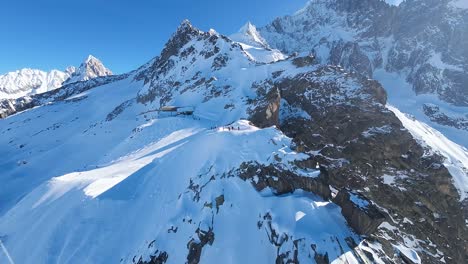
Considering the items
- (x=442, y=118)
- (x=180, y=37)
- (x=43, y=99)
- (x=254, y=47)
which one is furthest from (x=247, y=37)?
(x=43, y=99)

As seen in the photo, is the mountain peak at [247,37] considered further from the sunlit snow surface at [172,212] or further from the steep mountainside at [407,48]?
the sunlit snow surface at [172,212]

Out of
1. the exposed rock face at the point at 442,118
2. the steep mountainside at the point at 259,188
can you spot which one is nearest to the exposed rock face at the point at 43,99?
the steep mountainside at the point at 259,188

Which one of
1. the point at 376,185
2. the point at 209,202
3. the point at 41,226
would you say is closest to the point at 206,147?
the point at 209,202

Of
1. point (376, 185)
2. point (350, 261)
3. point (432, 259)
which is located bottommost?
point (432, 259)

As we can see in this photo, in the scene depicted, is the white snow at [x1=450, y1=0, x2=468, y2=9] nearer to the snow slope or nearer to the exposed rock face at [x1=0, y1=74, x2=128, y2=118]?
the snow slope

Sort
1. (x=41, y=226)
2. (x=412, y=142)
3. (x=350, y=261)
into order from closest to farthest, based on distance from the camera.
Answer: (x=350, y=261)
(x=41, y=226)
(x=412, y=142)

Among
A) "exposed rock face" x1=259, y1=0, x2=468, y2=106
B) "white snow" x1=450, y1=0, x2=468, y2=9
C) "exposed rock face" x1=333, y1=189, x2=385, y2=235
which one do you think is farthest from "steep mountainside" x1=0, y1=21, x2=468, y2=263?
"white snow" x1=450, y1=0, x2=468, y2=9

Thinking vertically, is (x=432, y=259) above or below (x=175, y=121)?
below

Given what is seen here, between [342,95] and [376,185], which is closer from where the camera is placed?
[376,185]

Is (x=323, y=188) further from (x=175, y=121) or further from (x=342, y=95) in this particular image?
(x=175, y=121)

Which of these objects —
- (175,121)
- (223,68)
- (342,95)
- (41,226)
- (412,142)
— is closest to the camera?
(41,226)
